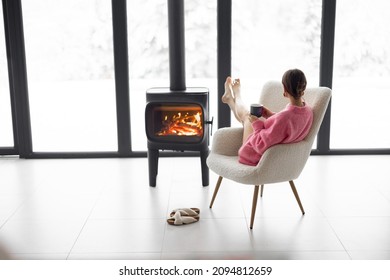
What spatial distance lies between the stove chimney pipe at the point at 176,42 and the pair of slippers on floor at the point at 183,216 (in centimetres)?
104

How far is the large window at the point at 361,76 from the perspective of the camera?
4.54m

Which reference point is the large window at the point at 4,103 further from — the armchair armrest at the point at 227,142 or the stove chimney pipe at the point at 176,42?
the armchair armrest at the point at 227,142

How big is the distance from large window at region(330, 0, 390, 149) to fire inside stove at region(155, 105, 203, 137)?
1598 mm

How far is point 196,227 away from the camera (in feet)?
10.3

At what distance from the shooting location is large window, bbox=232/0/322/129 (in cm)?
454

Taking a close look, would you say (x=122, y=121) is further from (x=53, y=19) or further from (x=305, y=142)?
(x=305, y=142)

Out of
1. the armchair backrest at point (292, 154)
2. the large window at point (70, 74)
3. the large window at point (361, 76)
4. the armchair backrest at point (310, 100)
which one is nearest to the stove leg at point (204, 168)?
the armchair backrest at point (310, 100)

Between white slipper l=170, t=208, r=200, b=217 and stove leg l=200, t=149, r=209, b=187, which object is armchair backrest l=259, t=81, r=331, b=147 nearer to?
stove leg l=200, t=149, r=209, b=187

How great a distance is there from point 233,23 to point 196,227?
6.99 ft

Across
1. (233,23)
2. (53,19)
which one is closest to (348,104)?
(233,23)

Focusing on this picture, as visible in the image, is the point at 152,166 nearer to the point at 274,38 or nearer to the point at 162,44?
A: the point at 162,44

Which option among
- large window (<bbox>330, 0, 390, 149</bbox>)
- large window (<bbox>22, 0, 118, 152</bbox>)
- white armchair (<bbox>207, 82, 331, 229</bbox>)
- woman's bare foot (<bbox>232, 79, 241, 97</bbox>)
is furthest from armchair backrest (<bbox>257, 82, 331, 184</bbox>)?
large window (<bbox>22, 0, 118, 152</bbox>)

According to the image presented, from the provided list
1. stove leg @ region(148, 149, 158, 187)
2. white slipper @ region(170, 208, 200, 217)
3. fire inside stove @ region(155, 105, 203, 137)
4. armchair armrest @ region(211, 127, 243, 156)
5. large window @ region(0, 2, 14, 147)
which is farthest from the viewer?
large window @ region(0, 2, 14, 147)

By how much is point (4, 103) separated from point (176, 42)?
1.95 meters
